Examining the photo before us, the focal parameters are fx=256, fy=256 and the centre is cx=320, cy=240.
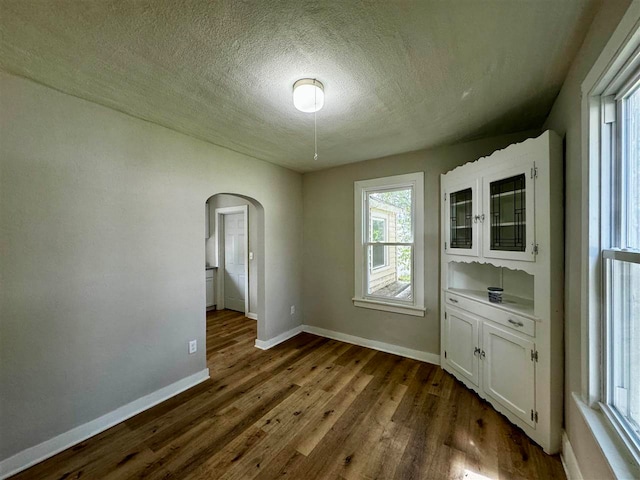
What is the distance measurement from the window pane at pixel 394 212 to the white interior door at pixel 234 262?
2.59 m

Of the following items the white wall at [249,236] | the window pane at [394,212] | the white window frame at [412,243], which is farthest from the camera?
the white wall at [249,236]

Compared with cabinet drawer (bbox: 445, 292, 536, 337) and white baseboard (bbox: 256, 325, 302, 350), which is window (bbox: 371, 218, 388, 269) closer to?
cabinet drawer (bbox: 445, 292, 536, 337)

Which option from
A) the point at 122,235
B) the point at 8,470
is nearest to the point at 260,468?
the point at 8,470

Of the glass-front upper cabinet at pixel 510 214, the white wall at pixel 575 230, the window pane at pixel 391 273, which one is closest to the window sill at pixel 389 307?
the window pane at pixel 391 273

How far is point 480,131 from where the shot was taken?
99.4 inches

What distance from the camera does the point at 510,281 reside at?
8.08ft

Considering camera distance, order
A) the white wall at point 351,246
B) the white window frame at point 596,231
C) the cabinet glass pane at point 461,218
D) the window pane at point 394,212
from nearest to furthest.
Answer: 1. the white window frame at point 596,231
2. the cabinet glass pane at point 461,218
3. the white wall at point 351,246
4. the window pane at point 394,212

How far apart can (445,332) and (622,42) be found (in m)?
2.53

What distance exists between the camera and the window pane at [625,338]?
1.06 metres

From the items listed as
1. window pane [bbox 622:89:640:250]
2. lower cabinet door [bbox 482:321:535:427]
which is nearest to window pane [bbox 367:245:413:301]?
lower cabinet door [bbox 482:321:535:427]

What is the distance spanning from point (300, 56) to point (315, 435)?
2550 millimetres

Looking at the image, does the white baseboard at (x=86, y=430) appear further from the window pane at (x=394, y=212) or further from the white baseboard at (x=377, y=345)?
the window pane at (x=394, y=212)

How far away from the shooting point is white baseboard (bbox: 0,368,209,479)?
63.3 inches

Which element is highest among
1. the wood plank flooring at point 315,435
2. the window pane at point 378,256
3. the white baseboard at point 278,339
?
the window pane at point 378,256
